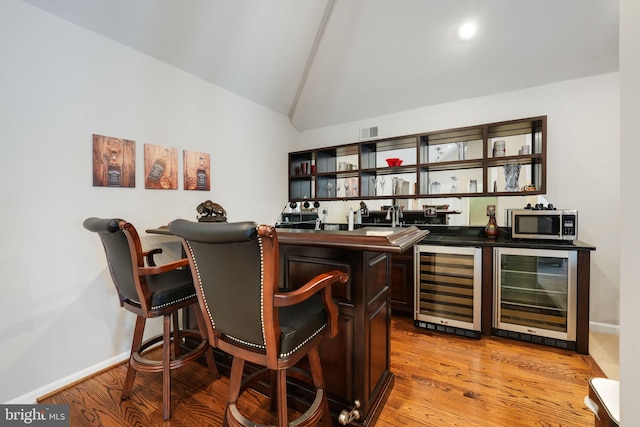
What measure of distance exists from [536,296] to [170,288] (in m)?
3.19

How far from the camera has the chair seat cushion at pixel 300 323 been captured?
1.19m

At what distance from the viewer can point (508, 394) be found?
1.93 metres

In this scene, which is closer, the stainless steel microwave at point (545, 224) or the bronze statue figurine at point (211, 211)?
Answer: the stainless steel microwave at point (545, 224)

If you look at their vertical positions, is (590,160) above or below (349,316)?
above

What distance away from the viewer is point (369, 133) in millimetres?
4039

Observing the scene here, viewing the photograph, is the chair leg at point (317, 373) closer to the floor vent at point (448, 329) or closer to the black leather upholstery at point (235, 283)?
the black leather upholstery at point (235, 283)

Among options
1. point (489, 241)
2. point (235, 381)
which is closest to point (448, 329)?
point (489, 241)

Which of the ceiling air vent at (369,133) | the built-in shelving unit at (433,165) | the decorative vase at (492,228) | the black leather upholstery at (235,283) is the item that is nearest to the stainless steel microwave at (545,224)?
the decorative vase at (492,228)

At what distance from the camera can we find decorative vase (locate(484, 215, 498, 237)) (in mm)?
3090

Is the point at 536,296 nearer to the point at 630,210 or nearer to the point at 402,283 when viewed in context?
the point at 402,283

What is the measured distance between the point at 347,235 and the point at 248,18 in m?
2.59

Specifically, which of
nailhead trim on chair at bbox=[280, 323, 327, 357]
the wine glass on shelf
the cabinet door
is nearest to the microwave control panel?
the cabinet door

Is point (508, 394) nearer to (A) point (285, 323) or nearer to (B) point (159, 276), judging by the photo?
(A) point (285, 323)

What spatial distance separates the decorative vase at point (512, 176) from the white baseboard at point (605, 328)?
1.57 m
